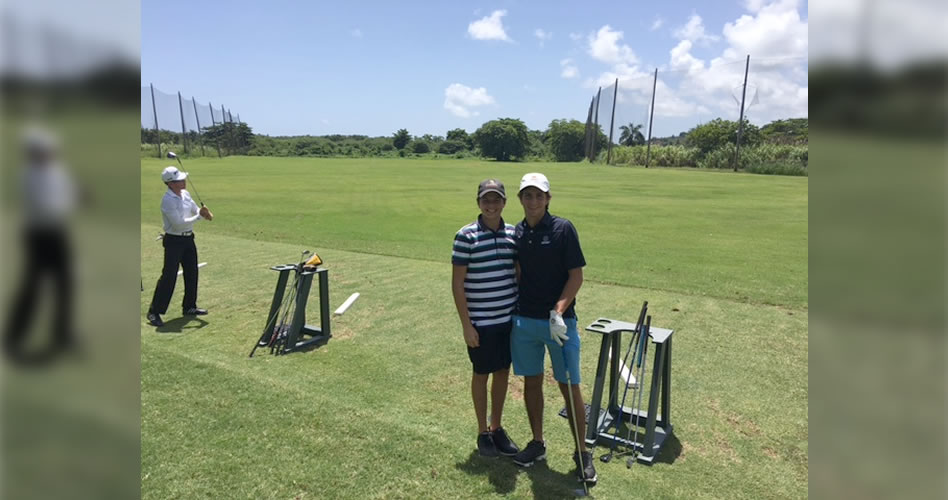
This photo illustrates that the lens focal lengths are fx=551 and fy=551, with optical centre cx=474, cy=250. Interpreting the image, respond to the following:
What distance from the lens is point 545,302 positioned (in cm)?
407

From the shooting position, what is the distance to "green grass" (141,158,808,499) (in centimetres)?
398

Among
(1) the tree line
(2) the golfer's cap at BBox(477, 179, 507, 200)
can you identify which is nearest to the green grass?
(2) the golfer's cap at BBox(477, 179, 507, 200)

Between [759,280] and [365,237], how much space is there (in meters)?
10.0

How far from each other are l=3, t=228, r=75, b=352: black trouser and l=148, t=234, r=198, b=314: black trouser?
761cm

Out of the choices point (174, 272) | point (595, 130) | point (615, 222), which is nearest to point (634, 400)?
point (174, 272)

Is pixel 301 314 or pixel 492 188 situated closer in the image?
pixel 492 188

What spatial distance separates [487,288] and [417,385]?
76.6 inches

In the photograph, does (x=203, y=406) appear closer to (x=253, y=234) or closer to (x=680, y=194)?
(x=253, y=234)

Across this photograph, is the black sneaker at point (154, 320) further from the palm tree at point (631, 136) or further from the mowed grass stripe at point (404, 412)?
the palm tree at point (631, 136)

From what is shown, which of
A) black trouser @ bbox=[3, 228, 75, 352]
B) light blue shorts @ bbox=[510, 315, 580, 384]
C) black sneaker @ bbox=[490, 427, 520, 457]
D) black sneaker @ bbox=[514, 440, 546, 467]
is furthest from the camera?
black sneaker @ bbox=[490, 427, 520, 457]

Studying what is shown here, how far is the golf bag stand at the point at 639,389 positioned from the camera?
4.34m

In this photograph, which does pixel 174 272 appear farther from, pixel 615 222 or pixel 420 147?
pixel 420 147

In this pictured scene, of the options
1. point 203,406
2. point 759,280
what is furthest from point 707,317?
point 203,406

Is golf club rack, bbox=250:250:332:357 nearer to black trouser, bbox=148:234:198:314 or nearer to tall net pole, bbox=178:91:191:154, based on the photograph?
A: black trouser, bbox=148:234:198:314
